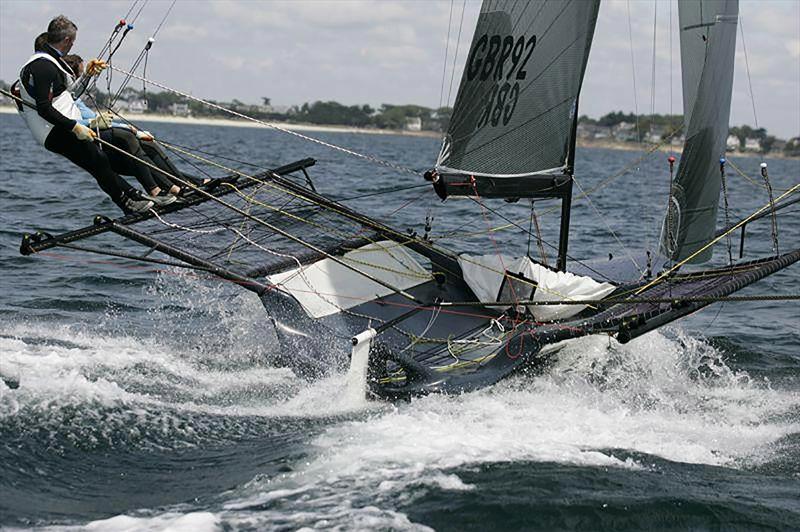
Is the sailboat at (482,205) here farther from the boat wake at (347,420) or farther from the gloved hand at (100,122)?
the gloved hand at (100,122)

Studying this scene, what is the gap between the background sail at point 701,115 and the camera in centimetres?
856

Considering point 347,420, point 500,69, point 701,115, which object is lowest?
point 347,420

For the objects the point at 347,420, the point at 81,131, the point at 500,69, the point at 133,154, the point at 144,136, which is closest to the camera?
the point at 347,420

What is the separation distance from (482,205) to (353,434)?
295 cm

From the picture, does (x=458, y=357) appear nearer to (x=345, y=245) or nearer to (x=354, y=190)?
(x=345, y=245)

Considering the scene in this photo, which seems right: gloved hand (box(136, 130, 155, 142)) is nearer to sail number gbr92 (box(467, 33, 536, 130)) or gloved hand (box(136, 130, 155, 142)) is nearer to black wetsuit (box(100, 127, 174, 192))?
black wetsuit (box(100, 127, 174, 192))

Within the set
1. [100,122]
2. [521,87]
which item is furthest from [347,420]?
[521,87]

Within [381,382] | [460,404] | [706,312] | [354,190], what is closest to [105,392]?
[381,382]

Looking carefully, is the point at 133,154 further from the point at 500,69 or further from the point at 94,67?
the point at 500,69

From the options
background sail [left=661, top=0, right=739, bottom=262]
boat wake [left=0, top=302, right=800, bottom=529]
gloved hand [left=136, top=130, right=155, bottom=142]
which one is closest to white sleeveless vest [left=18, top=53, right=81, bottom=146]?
gloved hand [left=136, top=130, right=155, bottom=142]

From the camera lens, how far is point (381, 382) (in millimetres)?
7332

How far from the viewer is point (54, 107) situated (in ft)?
23.2

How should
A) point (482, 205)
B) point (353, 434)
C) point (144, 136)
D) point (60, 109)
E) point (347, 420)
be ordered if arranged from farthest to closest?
1. point (482, 205)
2. point (144, 136)
3. point (60, 109)
4. point (347, 420)
5. point (353, 434)

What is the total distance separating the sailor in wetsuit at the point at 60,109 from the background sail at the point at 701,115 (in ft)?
15.9
